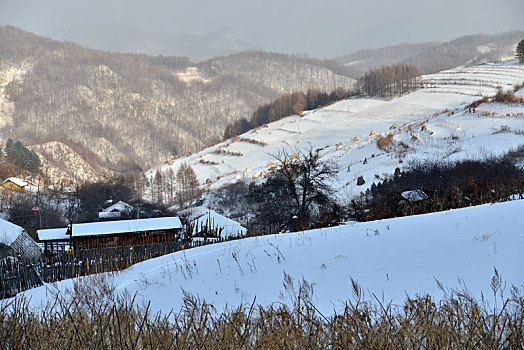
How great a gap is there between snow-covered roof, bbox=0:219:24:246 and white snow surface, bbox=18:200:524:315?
13633mm

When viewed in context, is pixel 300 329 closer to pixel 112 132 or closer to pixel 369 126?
pixel 369 126

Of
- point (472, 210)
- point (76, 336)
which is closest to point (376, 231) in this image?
point (472, 210)

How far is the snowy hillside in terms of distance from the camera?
40.0 meters

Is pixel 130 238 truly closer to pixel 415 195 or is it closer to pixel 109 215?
pixel 415 195

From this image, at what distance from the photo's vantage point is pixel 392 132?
58.8 meters

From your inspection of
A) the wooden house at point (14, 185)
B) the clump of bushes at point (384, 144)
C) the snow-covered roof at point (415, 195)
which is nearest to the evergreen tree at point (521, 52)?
the clump of bushes at point (384, 144)

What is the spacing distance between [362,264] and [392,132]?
54.5 metres

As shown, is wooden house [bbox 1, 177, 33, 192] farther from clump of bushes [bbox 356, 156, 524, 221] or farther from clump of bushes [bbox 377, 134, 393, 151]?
clump of bushes [bbox 356, 156, 524, 221]

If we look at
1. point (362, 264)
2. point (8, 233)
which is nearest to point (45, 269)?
point (362, 264)

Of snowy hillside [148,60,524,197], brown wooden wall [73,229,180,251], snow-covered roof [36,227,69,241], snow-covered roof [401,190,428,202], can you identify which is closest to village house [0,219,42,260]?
brown wooden wall [73,229,180,251]

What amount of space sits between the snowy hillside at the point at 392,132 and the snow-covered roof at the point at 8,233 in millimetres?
16814

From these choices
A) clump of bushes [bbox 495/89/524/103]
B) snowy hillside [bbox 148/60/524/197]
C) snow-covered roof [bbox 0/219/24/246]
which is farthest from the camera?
clump of bushes [bbox 495/89/524/103]

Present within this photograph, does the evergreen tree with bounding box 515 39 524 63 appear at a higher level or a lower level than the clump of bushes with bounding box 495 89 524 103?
higher

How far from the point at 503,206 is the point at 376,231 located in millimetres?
2763
